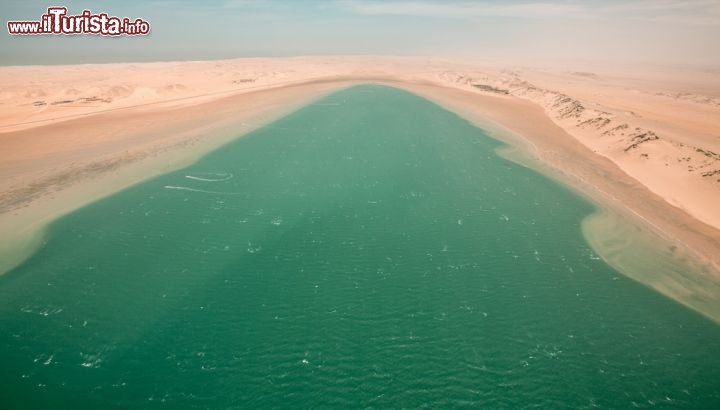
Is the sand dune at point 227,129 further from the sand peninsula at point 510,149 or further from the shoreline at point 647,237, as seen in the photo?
the shoreline at point 647,237

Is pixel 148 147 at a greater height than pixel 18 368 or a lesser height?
greater

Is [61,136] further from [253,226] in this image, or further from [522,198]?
[522,198]

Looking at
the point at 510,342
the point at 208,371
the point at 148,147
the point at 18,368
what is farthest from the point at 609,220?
the point at 148,147

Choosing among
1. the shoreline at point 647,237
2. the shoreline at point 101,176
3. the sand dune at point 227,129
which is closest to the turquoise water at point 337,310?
the shoreline at point 647,237

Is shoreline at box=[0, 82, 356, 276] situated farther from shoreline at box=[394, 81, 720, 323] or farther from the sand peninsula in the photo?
shoreline at box=[394, 81, 720, 323]

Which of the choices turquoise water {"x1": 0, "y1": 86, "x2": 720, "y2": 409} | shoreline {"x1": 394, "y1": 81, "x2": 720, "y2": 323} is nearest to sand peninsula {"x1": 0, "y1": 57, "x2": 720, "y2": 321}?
shoreline {"x1": 394, "y1": 81, "x2": 720, "y2": 323}

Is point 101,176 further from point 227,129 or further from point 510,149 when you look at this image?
point 510,149
